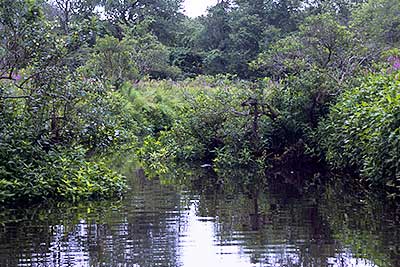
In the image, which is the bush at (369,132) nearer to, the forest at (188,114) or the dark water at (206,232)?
the forest at (188,114)

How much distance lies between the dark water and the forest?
0.88 metres

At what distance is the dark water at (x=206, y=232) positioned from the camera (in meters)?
6.14

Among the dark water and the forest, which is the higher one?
the forest

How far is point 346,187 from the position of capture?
37.7 ft

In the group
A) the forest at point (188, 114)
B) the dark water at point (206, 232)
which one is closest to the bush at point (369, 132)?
the forest at point (188, 114)

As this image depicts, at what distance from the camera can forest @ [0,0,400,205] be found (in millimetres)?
10086

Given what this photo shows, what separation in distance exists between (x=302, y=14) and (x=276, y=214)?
30735 mm

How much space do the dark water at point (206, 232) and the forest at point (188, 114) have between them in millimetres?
879

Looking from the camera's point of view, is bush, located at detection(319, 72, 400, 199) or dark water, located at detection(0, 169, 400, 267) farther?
bush, located at detection(319, 72, 400, 199)

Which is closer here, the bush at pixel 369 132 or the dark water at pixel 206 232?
the dark water at pixel 206 232

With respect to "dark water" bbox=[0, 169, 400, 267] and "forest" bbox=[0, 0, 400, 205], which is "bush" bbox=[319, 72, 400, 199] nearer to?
"forest" bbox=[0, 0, 400, 205]

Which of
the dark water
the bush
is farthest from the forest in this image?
the dark water

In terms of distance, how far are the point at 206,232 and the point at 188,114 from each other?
30.5 ft

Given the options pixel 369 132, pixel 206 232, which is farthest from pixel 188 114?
pixel 206 232
